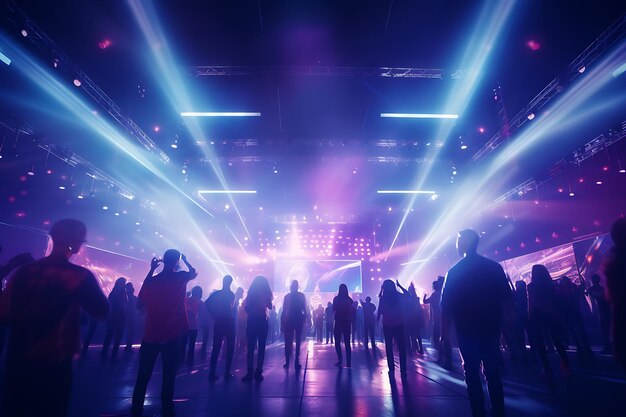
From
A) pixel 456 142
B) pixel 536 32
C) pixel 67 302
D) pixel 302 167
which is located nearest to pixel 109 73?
pixel 302 167

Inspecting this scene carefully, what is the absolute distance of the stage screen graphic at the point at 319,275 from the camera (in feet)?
73.0

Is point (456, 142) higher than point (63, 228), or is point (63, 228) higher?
point (456, 142)

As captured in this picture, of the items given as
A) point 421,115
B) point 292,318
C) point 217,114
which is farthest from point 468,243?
point 217,114

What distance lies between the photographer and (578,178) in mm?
12828

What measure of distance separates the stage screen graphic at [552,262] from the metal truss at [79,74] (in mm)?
19414

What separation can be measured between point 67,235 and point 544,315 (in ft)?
24.8

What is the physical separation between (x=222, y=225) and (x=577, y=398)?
2332 cm

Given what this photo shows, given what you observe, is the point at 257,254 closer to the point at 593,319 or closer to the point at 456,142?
the point at 456,142

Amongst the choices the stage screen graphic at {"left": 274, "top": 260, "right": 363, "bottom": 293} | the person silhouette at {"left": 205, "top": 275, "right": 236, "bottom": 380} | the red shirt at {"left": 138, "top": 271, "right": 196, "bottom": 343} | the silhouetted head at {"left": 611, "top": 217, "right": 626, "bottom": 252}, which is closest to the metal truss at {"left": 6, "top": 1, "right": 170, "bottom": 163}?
the person silhouette at {"left": 205, "top": 275, "right": 236, "bottom": 380}

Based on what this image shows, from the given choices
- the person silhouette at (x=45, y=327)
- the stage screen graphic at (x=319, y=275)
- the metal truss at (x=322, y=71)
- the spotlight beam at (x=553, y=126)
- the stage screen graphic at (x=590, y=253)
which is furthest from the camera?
the stage screen graphic at (x=319, y=275)

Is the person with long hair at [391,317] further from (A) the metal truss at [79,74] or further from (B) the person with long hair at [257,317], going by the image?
(A) the metal truss at [79,74]

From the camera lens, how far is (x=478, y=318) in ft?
10.2

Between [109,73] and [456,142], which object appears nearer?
[109,73]

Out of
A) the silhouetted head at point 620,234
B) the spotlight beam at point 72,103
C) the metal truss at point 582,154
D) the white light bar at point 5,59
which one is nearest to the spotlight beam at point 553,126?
the metal truss at point 582,154
